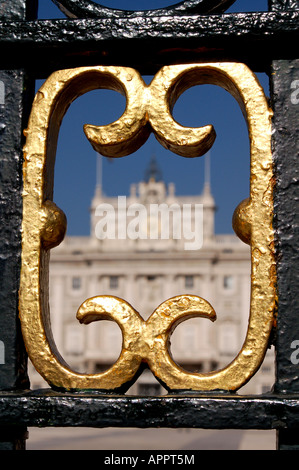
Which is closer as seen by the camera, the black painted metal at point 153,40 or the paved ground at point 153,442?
the black painted metal at point 153,40

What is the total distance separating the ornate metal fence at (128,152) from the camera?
0.73 m

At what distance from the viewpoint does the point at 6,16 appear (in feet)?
2.77

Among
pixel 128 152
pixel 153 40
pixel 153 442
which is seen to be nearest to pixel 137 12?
pixel 153 40

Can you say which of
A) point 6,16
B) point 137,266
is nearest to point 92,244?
point 137,266

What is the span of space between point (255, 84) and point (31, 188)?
1.03 feet

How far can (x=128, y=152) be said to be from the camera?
0.85 metres

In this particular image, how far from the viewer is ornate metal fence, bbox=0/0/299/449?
73cm

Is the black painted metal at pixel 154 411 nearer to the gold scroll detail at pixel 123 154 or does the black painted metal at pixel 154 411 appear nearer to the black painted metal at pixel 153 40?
the gold scroll detail at pixel 123 154

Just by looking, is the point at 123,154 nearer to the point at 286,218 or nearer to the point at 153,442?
the point at 286,218

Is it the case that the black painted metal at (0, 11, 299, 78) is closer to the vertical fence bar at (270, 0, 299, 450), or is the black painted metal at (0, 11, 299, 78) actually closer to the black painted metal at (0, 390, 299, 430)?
the vertical fence bar at (270, 0, 299, 450)

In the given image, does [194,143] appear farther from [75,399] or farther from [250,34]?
[75,399]

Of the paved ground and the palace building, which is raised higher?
the palace building

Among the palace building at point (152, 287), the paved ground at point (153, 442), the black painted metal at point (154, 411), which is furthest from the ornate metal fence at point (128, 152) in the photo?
the palace building at point (152, 287)

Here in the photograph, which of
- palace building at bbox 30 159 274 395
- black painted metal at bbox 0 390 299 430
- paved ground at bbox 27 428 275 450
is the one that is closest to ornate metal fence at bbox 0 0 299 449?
black painted metal at bbox 0 390 299 430
